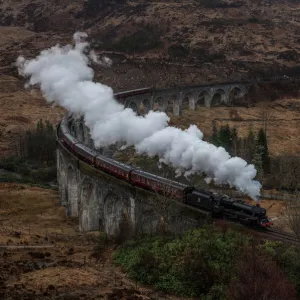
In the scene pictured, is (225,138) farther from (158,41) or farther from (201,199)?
(158,41)

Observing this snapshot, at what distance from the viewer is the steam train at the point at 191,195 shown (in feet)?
93.7

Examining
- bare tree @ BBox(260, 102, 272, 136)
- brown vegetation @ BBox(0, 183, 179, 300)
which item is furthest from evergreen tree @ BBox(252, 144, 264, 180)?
bare tree @ BBox(260, 102, 272, 136)

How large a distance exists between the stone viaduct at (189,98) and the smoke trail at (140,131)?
20.2 meters

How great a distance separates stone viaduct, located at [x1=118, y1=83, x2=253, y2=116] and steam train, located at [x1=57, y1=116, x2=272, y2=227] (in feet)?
155

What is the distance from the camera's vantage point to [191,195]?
31234mm

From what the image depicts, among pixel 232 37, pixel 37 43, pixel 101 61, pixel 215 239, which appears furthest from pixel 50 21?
pixel 215 239

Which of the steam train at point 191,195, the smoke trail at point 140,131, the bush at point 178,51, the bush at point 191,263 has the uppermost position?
the bush at point 178,51

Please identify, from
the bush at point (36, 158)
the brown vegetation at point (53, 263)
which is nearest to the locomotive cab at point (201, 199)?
the brown vegetation at point (53, 263)

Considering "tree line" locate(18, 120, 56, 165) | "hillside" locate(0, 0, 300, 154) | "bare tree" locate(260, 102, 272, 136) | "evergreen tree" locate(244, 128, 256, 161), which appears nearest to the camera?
"evergreen tree" locate(244, 128, 256, 161)

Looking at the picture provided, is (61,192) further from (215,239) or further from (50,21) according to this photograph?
(50,21)

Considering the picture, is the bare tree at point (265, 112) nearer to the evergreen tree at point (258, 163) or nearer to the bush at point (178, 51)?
the evergreen tree at point (258, 163)

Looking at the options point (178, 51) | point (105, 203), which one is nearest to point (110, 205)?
point (105, 203)

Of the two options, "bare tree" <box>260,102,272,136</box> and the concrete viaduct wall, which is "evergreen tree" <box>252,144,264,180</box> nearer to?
the concrete viaduct wall

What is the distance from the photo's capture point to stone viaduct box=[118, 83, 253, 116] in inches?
3720
